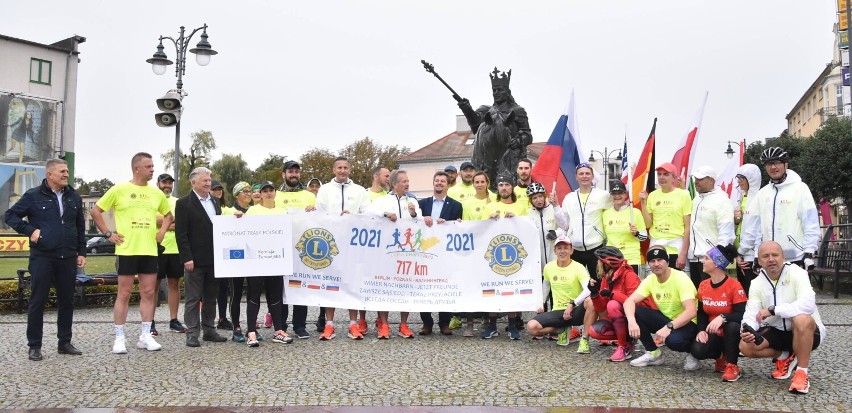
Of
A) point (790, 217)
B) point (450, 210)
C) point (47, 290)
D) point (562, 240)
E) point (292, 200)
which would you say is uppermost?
point (292, 200)

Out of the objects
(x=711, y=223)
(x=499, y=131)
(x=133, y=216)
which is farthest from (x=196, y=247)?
(x=499, y=131)

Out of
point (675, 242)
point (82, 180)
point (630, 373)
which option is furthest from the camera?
point (82, 180)

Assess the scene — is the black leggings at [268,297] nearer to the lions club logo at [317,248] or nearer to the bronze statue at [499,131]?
the lions club logo at [317,248]

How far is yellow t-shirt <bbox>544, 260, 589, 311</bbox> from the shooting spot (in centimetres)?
830

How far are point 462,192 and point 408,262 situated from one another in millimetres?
1569

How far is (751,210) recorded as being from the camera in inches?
304

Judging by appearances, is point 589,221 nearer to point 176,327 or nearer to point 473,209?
point 473,209

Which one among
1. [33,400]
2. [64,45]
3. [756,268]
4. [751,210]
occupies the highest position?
[64,45]

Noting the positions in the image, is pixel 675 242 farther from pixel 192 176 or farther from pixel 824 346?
pixel 192 176

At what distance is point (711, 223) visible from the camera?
8.05 m

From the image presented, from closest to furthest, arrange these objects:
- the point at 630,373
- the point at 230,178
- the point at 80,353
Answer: the point at 630,373
the point at 80,353
the point at 230,178

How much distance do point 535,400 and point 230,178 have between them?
212ft

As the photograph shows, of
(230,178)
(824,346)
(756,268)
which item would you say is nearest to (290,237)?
(756,268)

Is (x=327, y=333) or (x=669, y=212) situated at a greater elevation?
(x=669, y=212)
